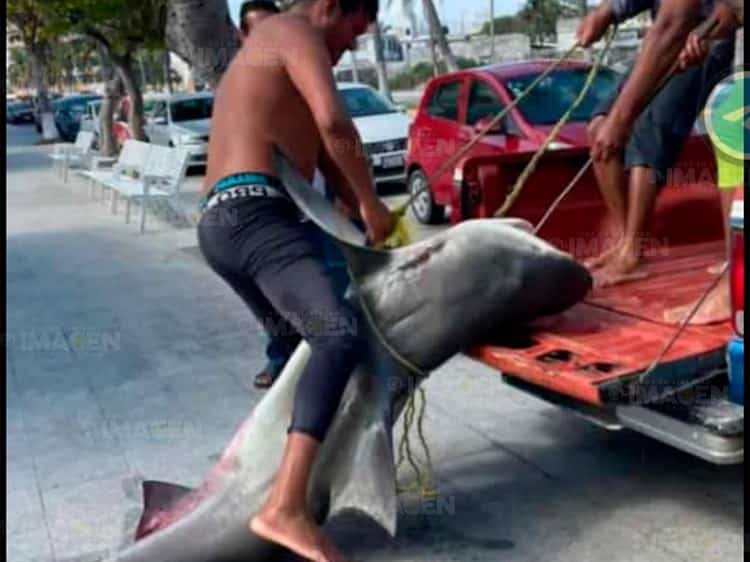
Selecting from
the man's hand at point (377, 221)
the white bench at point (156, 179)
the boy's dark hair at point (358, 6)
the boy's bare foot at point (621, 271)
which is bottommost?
the white bench at point (156, 179)

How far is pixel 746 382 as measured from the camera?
130 inches

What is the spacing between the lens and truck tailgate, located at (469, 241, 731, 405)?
3.50 meters

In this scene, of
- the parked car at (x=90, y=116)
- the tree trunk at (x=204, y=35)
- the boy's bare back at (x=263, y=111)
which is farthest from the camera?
the parked car at (x=90, y=116)

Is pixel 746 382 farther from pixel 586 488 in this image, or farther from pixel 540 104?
pixel 540 104

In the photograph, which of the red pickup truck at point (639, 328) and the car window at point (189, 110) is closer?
the red pickup truck at point (639, 328)

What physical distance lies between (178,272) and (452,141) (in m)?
3.12

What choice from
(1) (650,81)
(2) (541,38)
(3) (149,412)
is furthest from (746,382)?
(2) (541,38)

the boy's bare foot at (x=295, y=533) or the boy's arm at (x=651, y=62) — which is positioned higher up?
the boy's arm at (x=651, y=62)

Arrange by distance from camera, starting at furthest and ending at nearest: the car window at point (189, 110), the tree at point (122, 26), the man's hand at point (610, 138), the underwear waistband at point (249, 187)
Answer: the car window at point (189, 110) → the tree at point (122, 26) → the man's hand at point (610, 138) → the underwear waistband at point (249, 187)

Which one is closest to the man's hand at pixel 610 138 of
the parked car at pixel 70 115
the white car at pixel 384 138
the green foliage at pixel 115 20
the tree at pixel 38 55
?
the white car at pixel 384 138

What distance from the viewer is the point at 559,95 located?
10.2 m

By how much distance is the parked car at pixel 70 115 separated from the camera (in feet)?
114

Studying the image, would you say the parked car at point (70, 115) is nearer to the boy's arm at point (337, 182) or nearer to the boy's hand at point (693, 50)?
the boy's arm at point (337, 182)

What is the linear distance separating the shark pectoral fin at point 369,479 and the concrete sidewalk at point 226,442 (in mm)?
352
